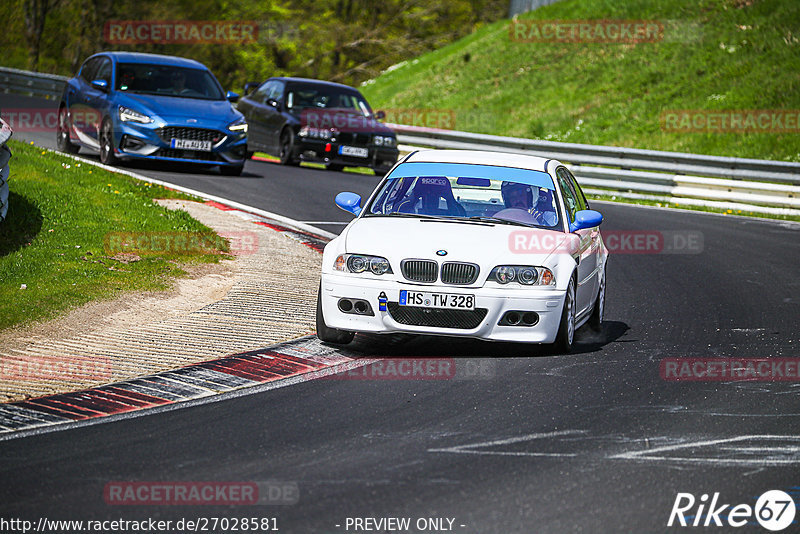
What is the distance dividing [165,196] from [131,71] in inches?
199

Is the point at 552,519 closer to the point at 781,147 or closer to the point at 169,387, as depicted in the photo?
the point at 169,387

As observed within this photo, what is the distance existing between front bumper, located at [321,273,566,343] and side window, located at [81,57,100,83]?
13647 mm

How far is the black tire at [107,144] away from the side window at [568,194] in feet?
33.6

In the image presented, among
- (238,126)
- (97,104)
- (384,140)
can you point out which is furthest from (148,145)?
(384,140)

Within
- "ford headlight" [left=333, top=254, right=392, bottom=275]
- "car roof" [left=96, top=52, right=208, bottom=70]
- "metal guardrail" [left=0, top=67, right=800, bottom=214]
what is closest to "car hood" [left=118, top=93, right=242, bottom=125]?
"car roof" [left=96, top=52, right=208, bottom=70]

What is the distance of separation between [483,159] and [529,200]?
2.09 ft

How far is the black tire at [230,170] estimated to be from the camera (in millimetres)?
19906

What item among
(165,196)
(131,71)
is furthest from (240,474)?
(131,71)

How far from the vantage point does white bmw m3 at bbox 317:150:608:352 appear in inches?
331

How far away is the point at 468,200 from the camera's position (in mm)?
9984

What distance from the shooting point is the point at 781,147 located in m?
26.6

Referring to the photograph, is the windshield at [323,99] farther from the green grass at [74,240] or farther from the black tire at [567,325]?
the black tire at [567,325]

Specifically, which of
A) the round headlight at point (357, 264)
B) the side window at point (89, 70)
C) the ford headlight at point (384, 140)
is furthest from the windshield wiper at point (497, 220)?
the ford headlight at point (384, 140)

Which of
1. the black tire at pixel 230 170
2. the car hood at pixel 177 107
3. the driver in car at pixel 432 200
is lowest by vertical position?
the black tire at pixel 230 170
